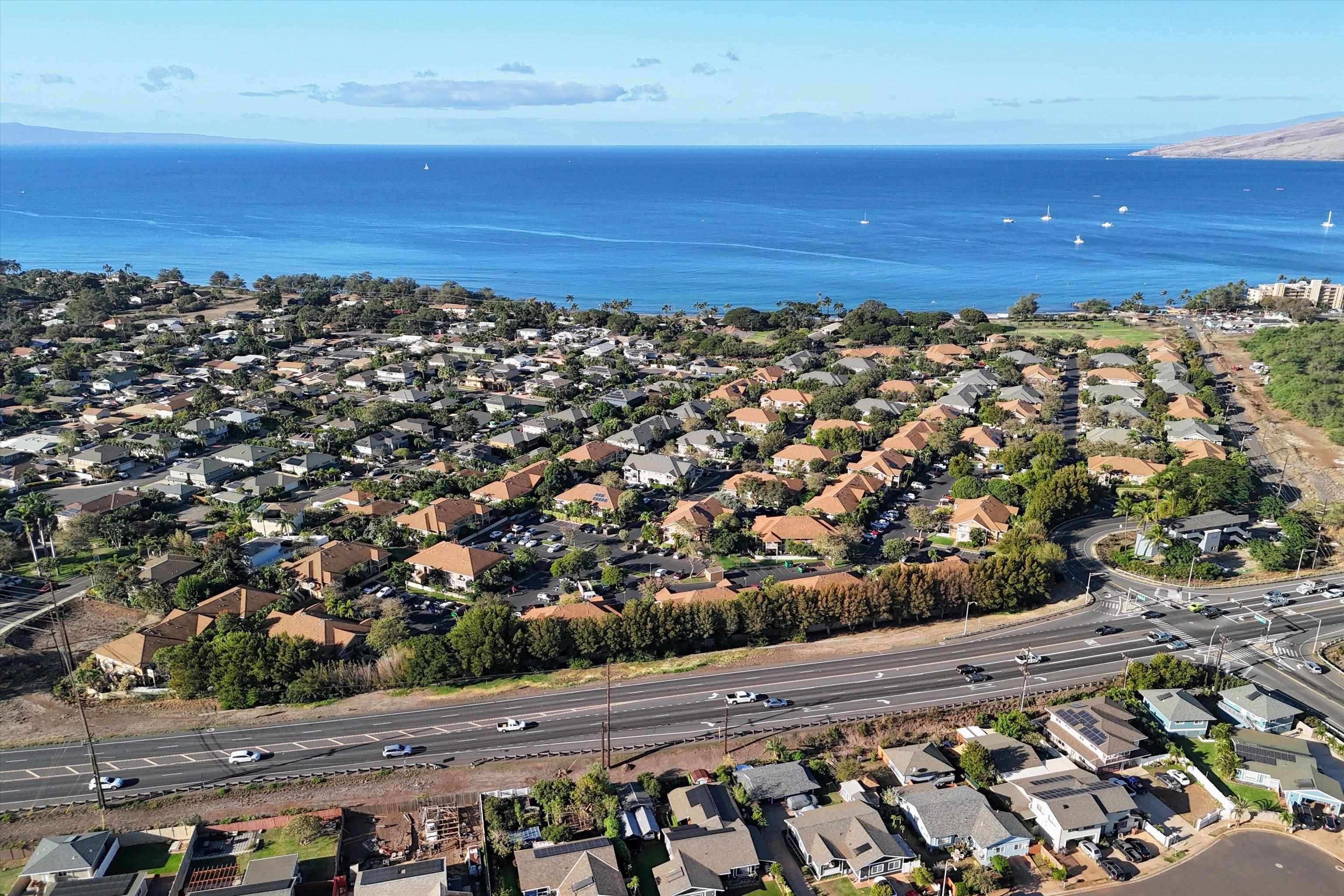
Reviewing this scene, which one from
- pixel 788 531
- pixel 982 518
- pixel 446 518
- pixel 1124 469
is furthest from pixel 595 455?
pixel 1124 469

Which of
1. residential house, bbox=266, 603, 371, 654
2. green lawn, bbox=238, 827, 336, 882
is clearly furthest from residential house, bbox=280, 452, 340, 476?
green lawn, bbox=238, 827, 336, 882

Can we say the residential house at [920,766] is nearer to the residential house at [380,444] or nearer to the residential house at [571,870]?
the residential house at [571,870]

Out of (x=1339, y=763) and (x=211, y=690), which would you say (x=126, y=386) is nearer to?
(x=211, y=690)

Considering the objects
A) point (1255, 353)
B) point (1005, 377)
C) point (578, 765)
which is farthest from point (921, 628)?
point (1255, 353)

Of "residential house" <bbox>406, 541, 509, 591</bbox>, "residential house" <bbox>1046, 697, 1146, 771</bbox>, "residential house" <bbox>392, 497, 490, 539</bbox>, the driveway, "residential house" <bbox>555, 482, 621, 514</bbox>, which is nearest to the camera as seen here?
the driveway

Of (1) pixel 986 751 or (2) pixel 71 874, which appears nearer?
(2) pixel 71 874

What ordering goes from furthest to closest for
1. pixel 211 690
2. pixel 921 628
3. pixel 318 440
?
pixel 318 440
pixel 921 628
pixel 211 690

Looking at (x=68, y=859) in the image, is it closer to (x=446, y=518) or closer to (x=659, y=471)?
(x=446, y=518)

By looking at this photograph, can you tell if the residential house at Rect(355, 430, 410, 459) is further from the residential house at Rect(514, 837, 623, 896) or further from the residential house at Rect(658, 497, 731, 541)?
the residential house at Rect(514, 837, 623, 896)
